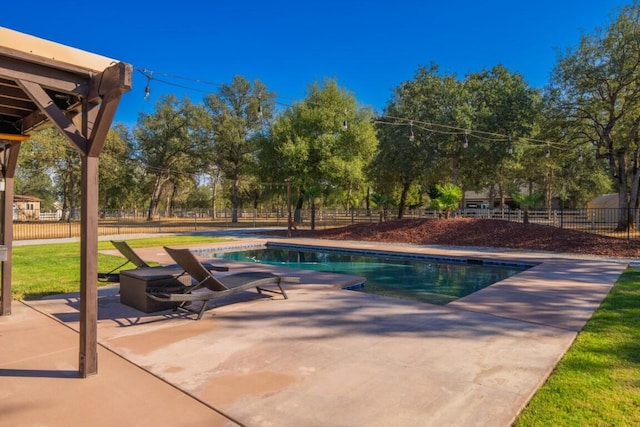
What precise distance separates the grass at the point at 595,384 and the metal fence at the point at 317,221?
12.9 meters

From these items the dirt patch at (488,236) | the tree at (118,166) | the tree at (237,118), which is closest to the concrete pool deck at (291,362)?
the dirt patch at (488,236)

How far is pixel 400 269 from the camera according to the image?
430 inches

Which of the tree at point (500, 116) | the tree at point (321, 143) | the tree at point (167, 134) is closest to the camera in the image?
the tree at point (500, 116)

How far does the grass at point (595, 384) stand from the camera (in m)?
2.51

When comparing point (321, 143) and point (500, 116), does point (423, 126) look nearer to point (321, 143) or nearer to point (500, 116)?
point (500, 116)

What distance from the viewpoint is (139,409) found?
8.63 ft

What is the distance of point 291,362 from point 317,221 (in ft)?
102

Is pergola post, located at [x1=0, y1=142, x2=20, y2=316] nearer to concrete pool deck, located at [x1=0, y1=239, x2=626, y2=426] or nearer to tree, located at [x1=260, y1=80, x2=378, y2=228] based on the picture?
concrete pool deck, located at [x1=0, y1=239, x2=626, y2=426]

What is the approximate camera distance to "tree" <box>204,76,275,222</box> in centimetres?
3741

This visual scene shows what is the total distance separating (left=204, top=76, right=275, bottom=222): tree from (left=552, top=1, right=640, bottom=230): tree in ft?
82.6

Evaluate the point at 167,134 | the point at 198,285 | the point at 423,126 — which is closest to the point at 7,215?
the point at 198,285

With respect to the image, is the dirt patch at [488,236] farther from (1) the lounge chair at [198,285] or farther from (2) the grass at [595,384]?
(1) the lounge chair at [198,285]

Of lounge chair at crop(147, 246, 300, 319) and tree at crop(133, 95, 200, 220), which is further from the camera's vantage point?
tree at crop(133, 95, 200, 220)

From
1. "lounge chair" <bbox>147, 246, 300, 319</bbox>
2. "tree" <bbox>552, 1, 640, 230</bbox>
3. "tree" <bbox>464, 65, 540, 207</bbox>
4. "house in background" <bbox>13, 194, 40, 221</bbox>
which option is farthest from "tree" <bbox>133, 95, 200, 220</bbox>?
"lounge chair" <bbox>147, 246, 300, 319</bbox>
